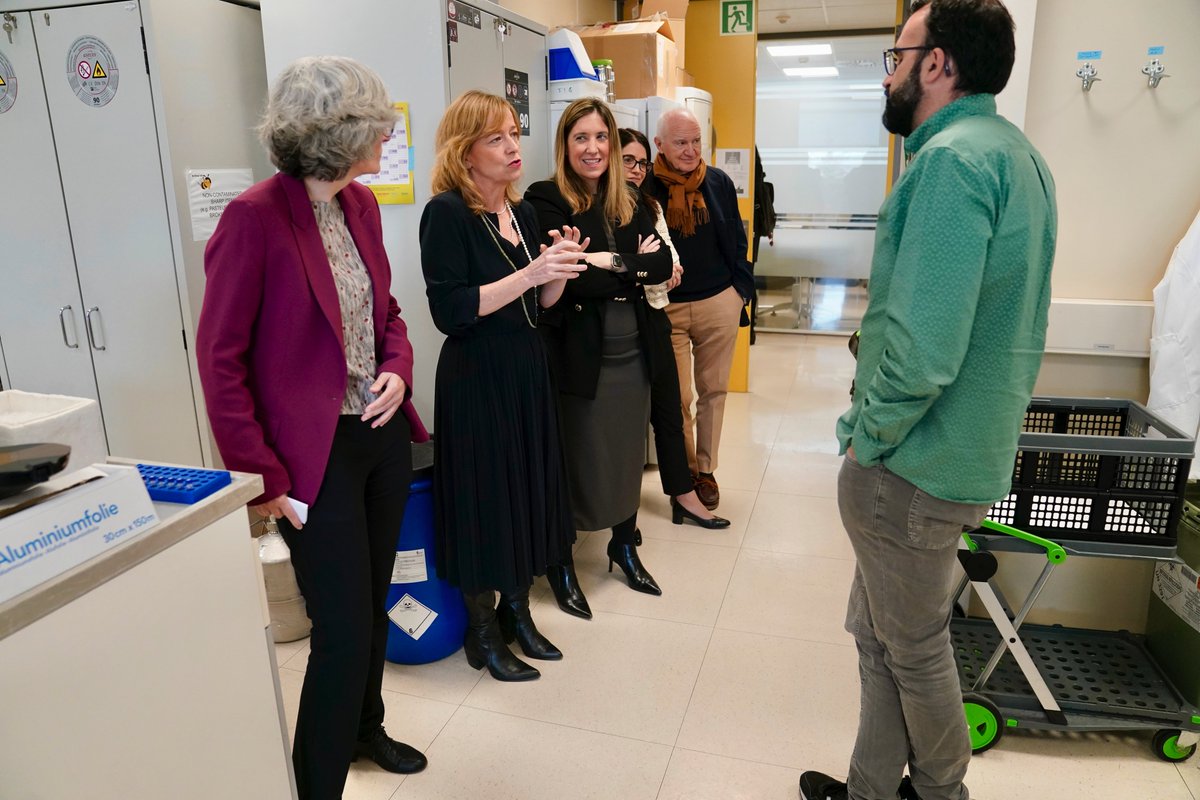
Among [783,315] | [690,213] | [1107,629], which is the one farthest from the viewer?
[783,315]

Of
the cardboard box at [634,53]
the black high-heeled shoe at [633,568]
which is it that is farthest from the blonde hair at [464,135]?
the cardboard box at [634,53]

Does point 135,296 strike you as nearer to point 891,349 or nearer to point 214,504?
point 214,504

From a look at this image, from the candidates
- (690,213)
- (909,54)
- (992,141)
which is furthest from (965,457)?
(690,213)

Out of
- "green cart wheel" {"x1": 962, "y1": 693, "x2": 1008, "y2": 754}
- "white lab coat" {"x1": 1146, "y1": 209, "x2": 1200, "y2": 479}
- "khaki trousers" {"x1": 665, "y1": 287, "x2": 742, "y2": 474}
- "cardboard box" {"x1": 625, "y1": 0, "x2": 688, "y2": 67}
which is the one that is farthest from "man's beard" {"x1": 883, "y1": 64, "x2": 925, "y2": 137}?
"cardboard box" {"x1": 625, "y1": 0, "x2": 688, "y2": 67}

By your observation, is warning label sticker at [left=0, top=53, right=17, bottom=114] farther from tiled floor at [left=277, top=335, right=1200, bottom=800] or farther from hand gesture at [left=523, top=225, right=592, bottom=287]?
tiled floor at [left=277, top=335, right=1200, bottom=800]

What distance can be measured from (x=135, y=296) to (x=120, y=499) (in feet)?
6.26

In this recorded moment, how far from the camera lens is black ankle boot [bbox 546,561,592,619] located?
290 centimetres

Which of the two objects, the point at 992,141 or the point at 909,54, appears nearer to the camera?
the point at 992,141

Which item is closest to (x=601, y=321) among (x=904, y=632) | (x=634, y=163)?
(x=634, y=163)

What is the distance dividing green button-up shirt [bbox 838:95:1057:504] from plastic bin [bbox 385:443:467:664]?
135 cm

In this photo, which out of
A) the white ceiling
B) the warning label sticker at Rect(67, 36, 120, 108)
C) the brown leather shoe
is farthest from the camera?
the white ceiling

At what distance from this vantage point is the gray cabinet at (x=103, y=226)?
2.59 m

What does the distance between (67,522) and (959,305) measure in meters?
1.39

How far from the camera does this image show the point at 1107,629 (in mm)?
2629
